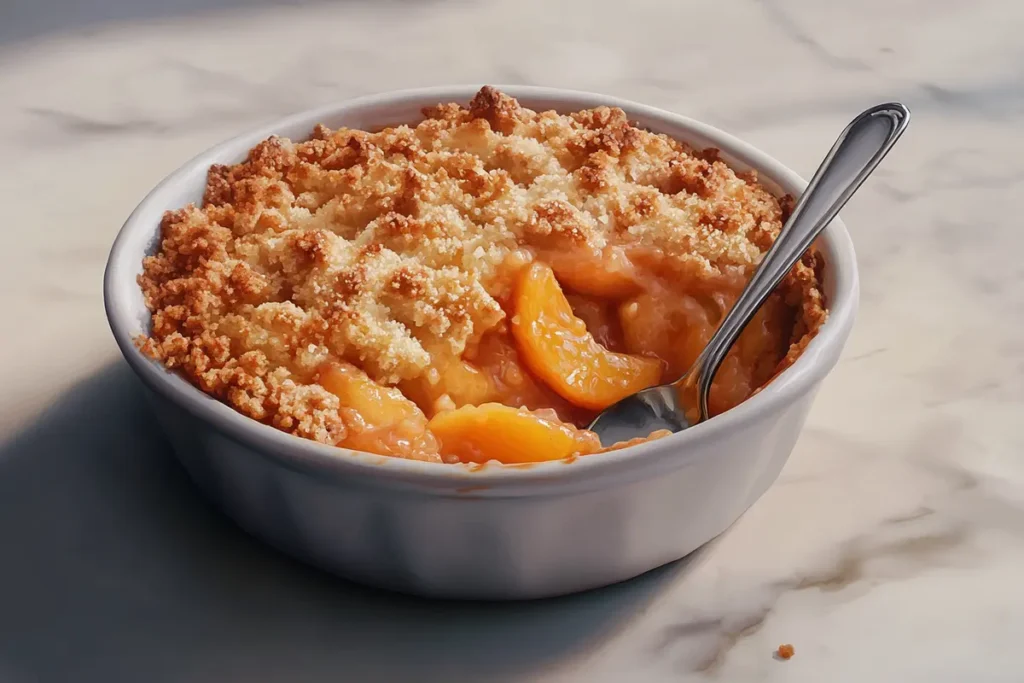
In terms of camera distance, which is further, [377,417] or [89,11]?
[89,11]

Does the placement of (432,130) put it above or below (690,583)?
above

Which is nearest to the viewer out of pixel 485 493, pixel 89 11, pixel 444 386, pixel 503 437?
pixel 485 493

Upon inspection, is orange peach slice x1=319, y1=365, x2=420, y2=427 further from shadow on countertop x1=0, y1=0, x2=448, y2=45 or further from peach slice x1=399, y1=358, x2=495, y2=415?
shadow on countertop x1=0, y1=0, x2=448, y2=45

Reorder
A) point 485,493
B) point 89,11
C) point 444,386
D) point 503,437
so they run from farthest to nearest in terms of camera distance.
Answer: point 89,11
point 444,386
point 503,437
point 485,493

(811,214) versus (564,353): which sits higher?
(811,214)

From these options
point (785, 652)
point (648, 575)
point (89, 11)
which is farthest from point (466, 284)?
point (89, 11)

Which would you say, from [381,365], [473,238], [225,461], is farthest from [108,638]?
[473,238]

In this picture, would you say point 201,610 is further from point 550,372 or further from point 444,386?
point 550,372

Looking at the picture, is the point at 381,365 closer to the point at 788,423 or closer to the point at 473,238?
the point at 473,238
